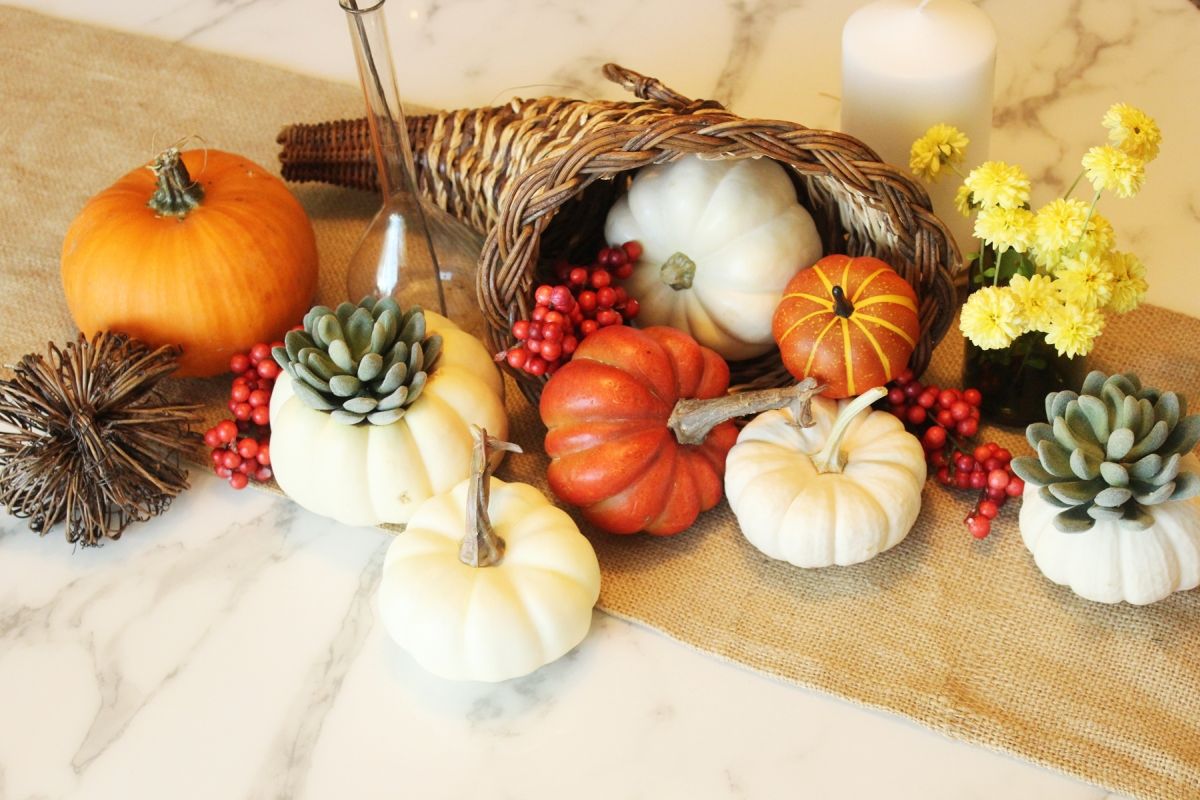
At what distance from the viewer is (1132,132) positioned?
1006 mm

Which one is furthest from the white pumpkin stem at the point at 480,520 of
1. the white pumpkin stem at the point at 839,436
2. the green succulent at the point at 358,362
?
the white pumpkin stem at the point at 839,436

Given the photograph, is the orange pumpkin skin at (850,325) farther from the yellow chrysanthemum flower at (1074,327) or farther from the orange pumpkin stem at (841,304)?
the yellow chrysanthemum flower at (1074,327)

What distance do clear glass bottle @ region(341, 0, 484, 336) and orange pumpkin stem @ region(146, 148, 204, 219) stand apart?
163mm

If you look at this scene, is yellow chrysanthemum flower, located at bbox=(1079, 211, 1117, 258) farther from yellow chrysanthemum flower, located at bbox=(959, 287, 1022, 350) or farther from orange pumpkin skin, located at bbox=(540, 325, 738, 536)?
orange pumpkin skin, located at bbox=(540, 325, 738, 536)

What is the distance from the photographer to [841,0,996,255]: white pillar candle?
1182 millimetres

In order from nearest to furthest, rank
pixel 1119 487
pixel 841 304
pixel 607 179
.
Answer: pixel 1119 487 → pixel 841 304 → pixel 607 179

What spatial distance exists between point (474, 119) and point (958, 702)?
73 cm

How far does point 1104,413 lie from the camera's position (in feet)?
3.18

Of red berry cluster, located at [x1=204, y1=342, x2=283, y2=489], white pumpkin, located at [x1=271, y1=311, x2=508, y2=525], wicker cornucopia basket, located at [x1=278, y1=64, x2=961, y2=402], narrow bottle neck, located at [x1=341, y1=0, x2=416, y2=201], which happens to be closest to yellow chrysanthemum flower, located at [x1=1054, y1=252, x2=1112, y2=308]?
wicker cornucopia basket, located at [x1=278, y1=64, x2=961, y2=402]

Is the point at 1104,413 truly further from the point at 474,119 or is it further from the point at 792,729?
the point at 474,119

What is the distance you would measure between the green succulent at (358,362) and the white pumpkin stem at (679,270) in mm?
227

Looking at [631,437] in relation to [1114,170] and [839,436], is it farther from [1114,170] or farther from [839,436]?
A: [1114,170]

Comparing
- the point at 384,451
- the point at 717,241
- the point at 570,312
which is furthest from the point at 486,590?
the point at 717,241

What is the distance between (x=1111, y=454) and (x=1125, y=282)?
154mm
